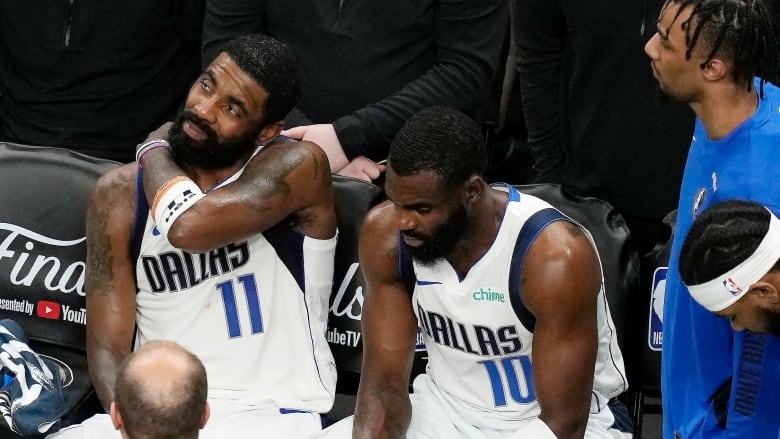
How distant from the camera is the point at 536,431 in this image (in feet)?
12.0

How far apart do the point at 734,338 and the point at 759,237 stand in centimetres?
39

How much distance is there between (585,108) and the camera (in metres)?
4.45

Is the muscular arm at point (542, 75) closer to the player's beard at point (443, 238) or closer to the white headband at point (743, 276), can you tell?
the player's beard at point (443, 238)

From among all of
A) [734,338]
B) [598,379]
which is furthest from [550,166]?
[734,338]

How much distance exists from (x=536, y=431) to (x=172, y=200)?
4.06 ft

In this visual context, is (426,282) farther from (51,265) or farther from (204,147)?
(51,265)

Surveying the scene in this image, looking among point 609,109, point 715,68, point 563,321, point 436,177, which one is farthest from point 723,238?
point 609,109

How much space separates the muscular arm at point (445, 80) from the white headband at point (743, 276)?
4.90 ft

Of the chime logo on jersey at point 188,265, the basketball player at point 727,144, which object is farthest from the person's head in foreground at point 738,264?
the chime logo on jersey at point 188,265

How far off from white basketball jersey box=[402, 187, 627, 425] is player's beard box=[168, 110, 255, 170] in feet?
2.29

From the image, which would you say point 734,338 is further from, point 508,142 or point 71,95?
point 71,95

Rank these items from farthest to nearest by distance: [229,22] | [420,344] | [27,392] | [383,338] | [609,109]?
[229,22] < [609,109] < [420,344] < [27,392] < [383,338]

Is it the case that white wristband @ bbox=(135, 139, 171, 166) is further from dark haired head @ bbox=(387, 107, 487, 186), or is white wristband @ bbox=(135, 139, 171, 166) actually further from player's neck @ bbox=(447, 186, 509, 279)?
player's neck @ bbox=(447, 186, 509, 279)

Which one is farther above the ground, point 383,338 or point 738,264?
point 738,264
